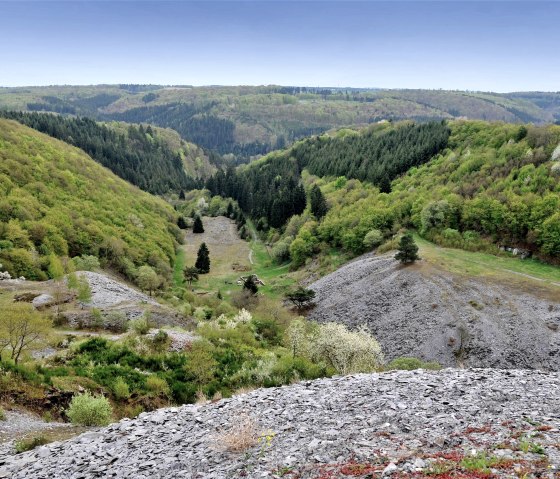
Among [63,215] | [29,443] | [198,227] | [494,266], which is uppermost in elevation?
[29,443]

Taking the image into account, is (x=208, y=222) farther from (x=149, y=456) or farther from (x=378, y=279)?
(x=149, y=456)

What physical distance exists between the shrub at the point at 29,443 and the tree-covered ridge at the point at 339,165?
347ft

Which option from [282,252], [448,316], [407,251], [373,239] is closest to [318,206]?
[282,252]

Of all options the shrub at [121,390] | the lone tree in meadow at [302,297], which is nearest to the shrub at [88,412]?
the shrub at [121,390]

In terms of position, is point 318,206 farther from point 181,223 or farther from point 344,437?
point 344,437

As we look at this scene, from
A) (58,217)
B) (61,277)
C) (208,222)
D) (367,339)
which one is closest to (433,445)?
(367,339)

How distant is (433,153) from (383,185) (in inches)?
863

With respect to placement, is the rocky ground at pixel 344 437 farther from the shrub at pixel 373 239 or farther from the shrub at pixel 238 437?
the shrub at pixel 373 239

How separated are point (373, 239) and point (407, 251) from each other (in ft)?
61.4

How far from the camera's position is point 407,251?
68.1 metres

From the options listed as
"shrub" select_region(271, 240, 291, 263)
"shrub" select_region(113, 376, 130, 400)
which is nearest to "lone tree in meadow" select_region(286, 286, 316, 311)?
"shrub" select_region(271, 240, 291, 263)

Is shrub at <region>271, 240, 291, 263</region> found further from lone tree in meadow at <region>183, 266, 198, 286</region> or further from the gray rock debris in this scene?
the gray rock debris

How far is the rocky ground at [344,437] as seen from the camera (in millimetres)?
12836

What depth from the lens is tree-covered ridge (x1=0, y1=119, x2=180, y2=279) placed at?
225 ft
